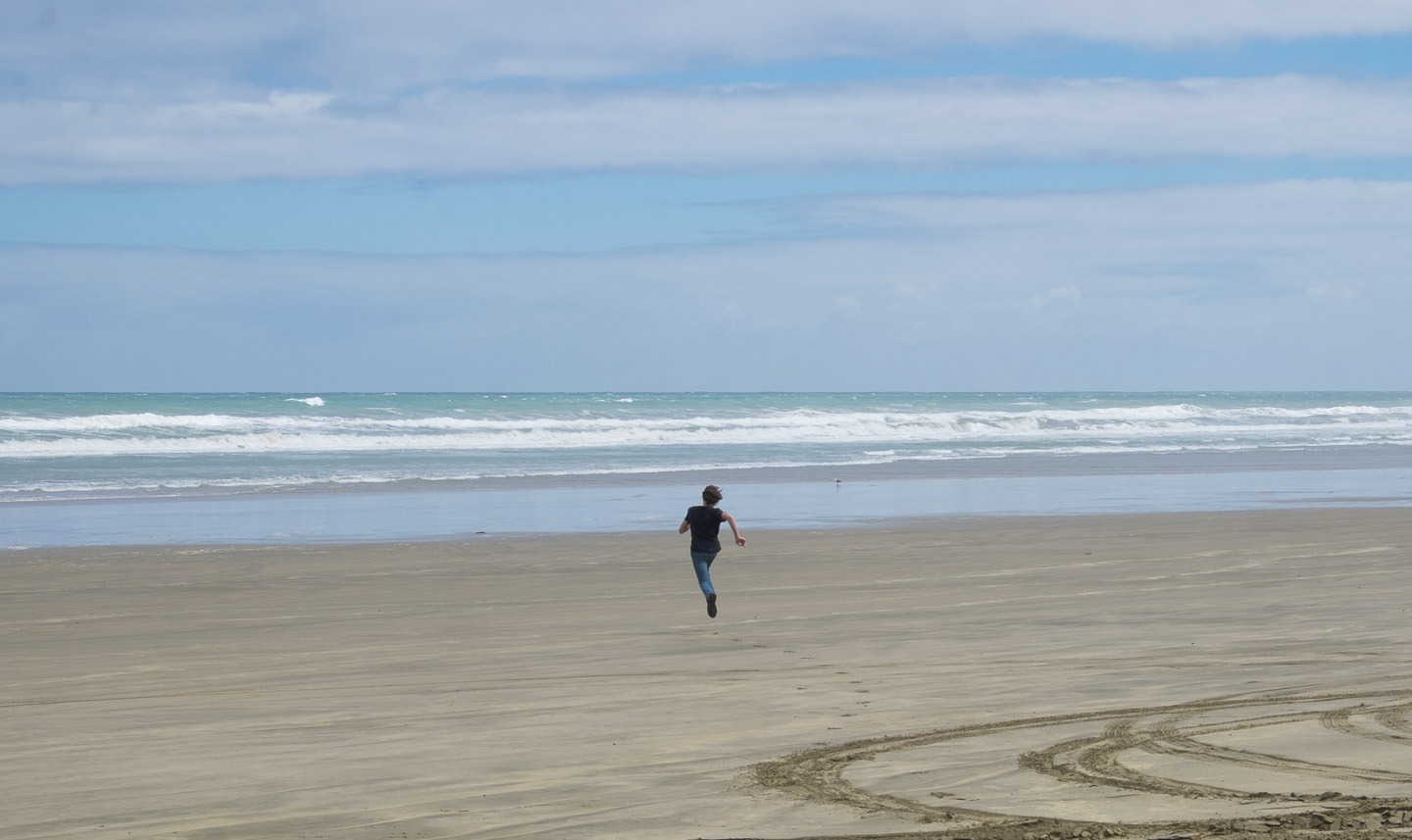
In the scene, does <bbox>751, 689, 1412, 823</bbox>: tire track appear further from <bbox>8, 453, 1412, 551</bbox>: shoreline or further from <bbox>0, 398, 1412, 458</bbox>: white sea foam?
<bbox>0, 398, 1412, 458</bbox>: white sea foam

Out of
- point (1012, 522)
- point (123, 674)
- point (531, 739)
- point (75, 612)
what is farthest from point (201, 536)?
point (531, 739)

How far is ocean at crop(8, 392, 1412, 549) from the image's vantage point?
69.8 ft

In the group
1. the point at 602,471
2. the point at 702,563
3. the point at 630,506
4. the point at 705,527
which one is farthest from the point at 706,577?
the point at 602,471

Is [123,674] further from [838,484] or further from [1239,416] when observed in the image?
[1239,416]

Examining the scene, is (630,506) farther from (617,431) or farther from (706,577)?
(617,431)

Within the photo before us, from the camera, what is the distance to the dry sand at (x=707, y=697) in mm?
5336

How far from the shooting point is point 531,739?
22.2 feet

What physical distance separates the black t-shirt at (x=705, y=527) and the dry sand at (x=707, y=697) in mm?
615

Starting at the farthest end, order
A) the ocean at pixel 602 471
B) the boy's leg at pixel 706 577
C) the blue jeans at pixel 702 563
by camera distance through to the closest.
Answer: the ocean at pixel 602 471 → the blue jeans at pixel 702 563 → the boy's leg at pixel 706 577

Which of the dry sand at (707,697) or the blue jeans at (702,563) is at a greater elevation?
the blue jeans at (702,563)

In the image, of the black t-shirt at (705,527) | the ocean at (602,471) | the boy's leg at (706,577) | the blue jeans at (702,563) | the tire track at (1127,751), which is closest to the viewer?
the tire track at (1127,751)

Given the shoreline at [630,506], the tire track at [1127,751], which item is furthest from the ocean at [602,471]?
the tire track at [1127,751]

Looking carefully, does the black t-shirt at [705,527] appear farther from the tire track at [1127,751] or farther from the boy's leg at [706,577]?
the tire track at [1127,751]

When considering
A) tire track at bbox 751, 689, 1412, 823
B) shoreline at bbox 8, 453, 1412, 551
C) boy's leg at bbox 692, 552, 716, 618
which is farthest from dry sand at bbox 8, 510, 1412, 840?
shoreline at bbox 8, 453, 1412, 551
